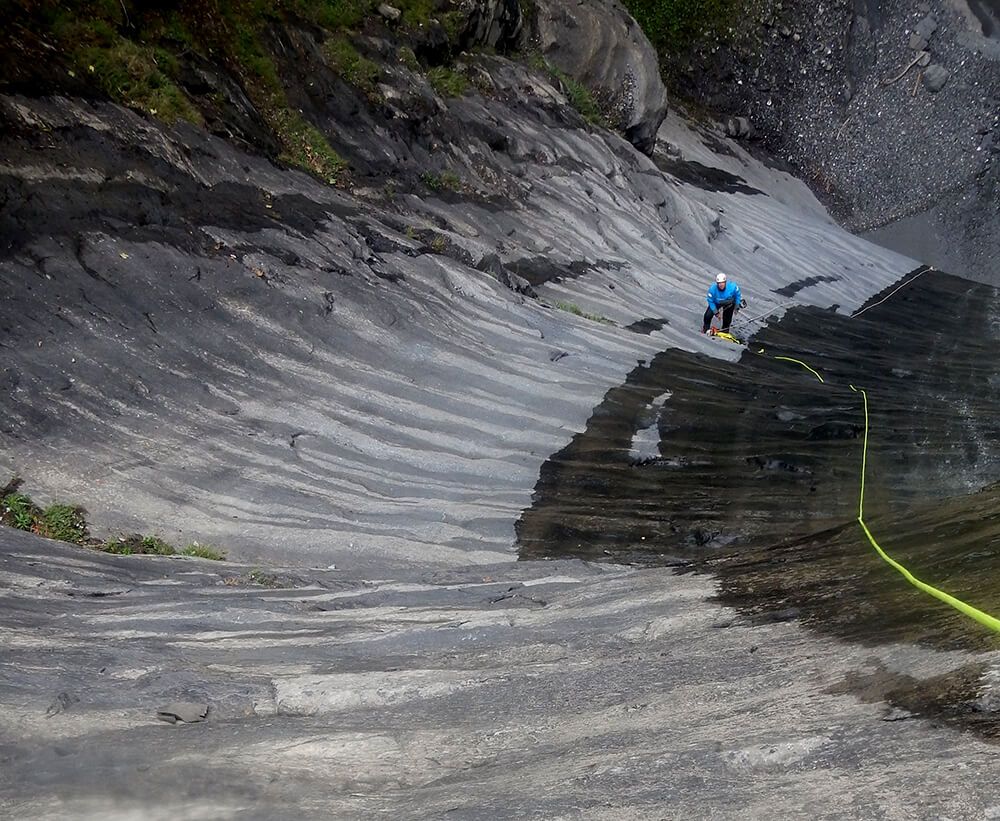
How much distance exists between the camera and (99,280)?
33.3 feet

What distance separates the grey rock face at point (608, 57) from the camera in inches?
895

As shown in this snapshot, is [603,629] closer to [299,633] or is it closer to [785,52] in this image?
[299,633]

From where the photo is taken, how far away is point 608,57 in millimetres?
23312

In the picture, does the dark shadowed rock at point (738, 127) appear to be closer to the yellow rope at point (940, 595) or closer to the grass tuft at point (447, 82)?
the grass tuft at point (447, 82)

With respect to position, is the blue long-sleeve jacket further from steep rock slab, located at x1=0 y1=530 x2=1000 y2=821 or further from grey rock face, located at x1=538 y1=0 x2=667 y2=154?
steep rock slab, located at x1=0 y1=530 x2=1000 y2=821

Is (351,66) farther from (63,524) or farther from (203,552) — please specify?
(63,524)

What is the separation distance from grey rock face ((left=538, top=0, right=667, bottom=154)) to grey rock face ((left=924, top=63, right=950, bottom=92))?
44.0 feet

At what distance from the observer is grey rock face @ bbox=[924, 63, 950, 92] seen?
31047mm

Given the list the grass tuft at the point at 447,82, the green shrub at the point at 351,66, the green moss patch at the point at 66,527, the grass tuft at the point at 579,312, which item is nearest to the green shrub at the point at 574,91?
the grass tuft at the point at 447,82

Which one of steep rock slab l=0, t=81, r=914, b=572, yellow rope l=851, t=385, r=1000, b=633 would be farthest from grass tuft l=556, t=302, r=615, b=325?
yellow rope l=851, t=385, r=1000, b=633

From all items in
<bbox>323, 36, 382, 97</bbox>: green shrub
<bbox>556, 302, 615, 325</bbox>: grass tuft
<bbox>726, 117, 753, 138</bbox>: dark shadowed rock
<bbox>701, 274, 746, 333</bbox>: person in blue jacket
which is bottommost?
<bbox>556, 302, 615, 325</bbox>: grass tuft

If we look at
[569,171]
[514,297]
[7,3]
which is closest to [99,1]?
[7,3]

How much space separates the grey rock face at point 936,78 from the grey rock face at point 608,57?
1341 centimetres

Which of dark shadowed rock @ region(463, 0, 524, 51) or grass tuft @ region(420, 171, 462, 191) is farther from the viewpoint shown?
dark shadowed rock @ region(463, 0, 524, 51)
